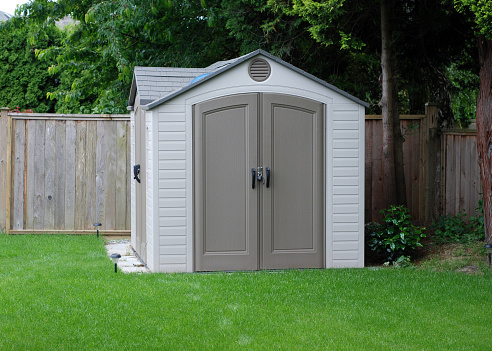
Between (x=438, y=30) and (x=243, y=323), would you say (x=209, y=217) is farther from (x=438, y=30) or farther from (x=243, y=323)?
(x=438, y=30)

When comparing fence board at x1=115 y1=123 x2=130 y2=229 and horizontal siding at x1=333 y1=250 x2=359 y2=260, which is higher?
fence board at x1=115 y1=123 x2=130 y2=229

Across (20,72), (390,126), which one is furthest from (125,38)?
(390,126)

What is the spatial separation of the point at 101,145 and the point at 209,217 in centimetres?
333

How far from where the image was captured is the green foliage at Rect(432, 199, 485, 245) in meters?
8.26

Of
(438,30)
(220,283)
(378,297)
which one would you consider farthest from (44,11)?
(378,297)

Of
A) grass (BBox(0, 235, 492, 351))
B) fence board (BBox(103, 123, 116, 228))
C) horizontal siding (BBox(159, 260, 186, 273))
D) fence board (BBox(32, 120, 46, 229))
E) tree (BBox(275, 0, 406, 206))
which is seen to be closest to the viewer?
grass (BBox(0, 235, 492, 351))

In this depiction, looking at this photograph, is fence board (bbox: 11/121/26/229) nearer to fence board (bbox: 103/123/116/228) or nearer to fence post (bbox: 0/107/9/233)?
fence post (bbox: 0/107/9/233)

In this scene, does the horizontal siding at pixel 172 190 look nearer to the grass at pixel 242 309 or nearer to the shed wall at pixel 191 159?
the shed wall at pixel 191 159

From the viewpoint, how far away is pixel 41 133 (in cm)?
969

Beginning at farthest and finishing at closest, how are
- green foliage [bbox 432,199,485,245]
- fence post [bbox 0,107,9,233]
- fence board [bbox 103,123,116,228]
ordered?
1. fence board [bbox 103,123,116,228]
2. fence post [bbox 0,107,9,233]
3. green foliage [bbox 432,199,485,245]

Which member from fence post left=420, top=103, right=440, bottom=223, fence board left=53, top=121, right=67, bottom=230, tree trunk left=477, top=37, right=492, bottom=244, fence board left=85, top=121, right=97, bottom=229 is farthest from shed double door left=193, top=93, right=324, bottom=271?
fence board left=53, top=121, right=67, bottom=230

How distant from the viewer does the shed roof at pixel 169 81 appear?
22.9 feet

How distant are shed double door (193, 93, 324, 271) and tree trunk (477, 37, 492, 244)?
198cm

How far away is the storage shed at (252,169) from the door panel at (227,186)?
0.03 ft
